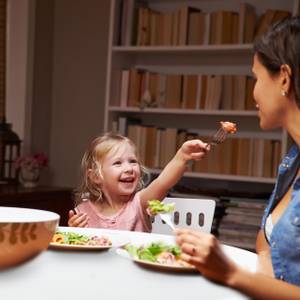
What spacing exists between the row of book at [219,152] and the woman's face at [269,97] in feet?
6.42

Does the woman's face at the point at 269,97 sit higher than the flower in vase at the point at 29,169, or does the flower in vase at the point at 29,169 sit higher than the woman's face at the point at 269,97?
the woman's face at the point at 269,97

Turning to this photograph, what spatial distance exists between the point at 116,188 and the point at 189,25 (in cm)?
157

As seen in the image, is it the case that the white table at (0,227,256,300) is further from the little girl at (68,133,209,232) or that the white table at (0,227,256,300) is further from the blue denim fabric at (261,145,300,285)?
the little girl at (68,133,209,232)

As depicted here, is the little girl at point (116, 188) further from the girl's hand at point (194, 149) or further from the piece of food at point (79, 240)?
the piece of food at point (79, 240)

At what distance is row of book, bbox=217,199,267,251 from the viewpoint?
10.2 ft

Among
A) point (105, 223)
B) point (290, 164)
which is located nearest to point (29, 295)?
point (290, 164)

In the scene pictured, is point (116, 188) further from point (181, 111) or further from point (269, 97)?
point (181, 111)

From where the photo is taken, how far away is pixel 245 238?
3.12 meters

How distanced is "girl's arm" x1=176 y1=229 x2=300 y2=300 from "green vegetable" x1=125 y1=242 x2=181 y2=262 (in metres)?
0.18

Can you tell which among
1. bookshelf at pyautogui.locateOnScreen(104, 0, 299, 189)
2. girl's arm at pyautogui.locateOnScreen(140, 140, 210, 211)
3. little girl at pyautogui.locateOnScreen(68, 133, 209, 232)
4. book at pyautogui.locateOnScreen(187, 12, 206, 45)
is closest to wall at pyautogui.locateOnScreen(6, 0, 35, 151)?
bookshelf at pyautogui.locateOnScreen(104, 0, 299, 189)

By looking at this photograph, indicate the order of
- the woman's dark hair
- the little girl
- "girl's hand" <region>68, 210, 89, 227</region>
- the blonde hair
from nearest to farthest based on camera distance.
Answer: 1. the woman's dark hair
2. "girl's hand" <region>68, 210, 89, 227</region>
3. the little girl
4. the blonde hair

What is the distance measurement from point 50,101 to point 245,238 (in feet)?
5.37

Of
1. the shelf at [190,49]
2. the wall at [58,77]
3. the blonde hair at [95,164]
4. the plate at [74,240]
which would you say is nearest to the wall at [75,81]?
the wall at [58,77]

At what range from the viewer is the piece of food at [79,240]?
122cm
